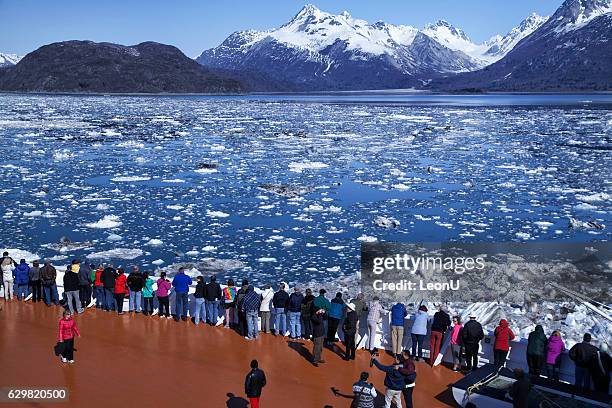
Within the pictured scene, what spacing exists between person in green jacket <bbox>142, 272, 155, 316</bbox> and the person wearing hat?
5201 millimetres

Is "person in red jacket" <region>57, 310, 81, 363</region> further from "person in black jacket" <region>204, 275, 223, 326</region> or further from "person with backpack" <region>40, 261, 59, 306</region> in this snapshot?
"person with backpack" <region>40, 261, 59, 306</region>

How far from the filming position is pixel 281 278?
19.4 meters

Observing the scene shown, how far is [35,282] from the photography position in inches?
610

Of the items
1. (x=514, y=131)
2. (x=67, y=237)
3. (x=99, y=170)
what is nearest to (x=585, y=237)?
(x=67, y=237)

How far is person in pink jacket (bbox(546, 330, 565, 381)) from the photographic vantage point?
11375 millimetres

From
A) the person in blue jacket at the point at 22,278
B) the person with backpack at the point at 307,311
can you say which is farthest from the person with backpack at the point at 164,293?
the person in blue jacket at the point at 22,278

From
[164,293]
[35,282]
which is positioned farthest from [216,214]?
[164,293]

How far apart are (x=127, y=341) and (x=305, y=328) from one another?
13.3ft

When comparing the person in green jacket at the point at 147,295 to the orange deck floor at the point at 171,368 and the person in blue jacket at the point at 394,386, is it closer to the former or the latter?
the orange deck floor at the point at 171,368

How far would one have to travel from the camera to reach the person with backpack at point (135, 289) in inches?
579

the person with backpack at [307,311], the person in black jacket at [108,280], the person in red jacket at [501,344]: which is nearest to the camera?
the person in red jacket at [501,344]

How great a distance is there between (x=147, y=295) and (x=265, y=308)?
325 cm

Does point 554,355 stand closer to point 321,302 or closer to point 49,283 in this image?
point 321,302

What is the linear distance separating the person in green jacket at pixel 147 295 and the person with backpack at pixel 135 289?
0.11m
